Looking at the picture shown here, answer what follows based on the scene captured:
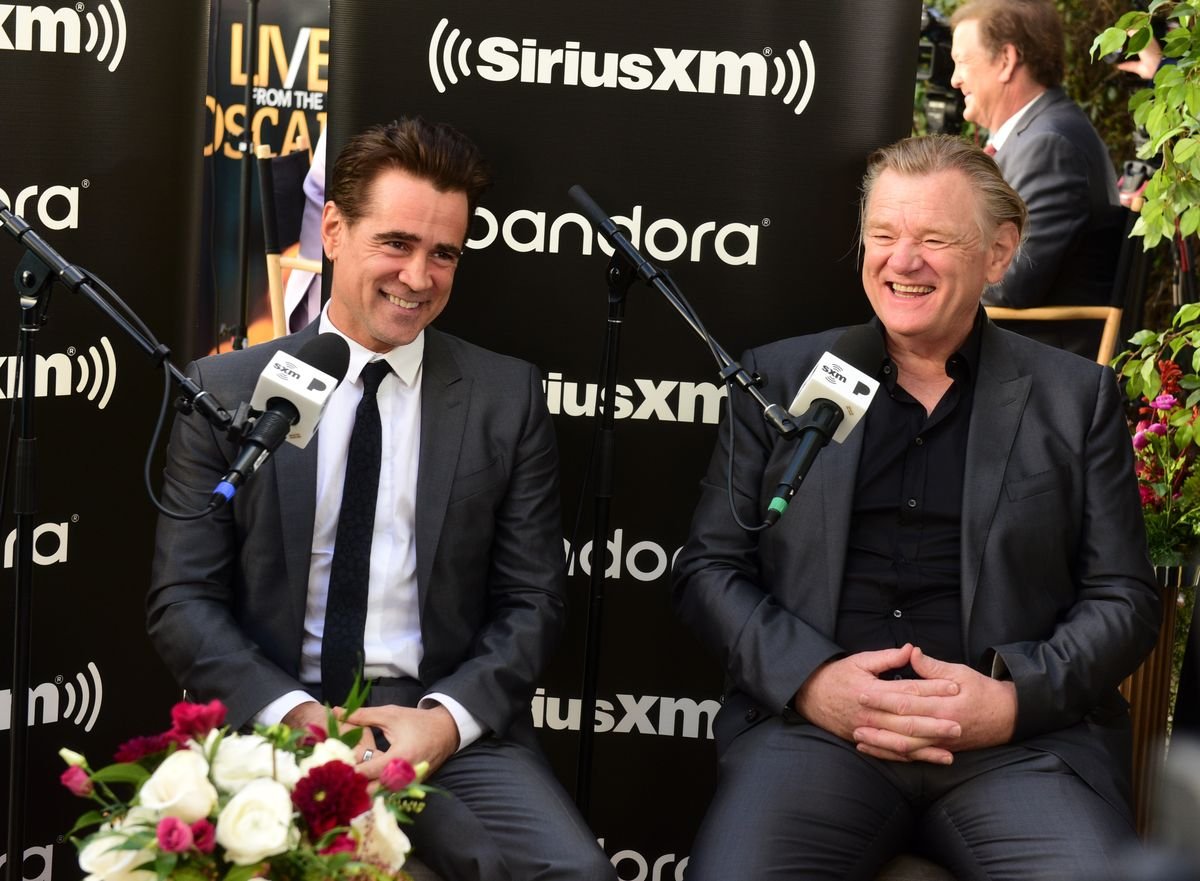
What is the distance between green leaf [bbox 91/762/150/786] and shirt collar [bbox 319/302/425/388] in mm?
1263

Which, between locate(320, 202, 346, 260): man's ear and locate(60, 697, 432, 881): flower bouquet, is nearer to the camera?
locate(60, 697, 432, 881): flower bouquet

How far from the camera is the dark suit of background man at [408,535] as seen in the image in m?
2.95

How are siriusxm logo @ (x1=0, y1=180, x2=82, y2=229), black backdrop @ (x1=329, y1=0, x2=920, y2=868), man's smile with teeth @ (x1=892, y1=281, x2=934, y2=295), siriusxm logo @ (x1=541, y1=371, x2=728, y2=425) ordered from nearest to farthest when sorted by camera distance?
man's smile with teeth @ (x1=892, y1=281, x2=934, y2=295) → siriusxm logo @ (x1=0, y1=180, x2=82, y2=229) → black backdrop @ (x1=329, y1=0, x2=920, y2=868) → siriusxm logo @ (x1=541, y1=371, x2=728, y2=425)

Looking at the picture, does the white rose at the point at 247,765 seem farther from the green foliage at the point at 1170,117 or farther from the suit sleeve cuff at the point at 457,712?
the green foliage at the point at 1170,117

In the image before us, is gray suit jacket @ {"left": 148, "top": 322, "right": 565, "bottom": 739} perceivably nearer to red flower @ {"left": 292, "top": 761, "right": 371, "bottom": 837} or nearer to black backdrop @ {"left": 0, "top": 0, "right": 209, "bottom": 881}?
black backdrop @ {"left": 0, "top": 0, "right": 209, "bottom": 881}

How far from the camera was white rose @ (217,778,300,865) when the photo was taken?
1.83m

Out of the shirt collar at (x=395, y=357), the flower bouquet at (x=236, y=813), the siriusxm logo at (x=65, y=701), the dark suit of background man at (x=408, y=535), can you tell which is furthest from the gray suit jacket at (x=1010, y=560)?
the siriusxm logo at (x=65, y=701)

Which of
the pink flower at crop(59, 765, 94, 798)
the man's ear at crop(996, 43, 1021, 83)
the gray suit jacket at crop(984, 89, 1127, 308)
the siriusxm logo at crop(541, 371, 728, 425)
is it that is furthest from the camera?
the man's ear at crop(996, 43, 1021, 83)

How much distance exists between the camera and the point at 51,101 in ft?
11.0

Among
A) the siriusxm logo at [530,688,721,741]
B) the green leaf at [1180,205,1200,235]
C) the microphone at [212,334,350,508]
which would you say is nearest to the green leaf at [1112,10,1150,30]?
the green leaf at [1180,205,1200,235]

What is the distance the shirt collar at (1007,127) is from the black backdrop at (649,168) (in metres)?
2.40

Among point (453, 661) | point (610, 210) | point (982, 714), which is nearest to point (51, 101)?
point (610, 210)

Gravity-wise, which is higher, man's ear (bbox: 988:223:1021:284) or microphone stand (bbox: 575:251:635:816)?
man's ear (bbox: 988:223:1021:284)

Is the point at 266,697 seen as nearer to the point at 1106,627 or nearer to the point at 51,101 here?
the point at 51,101
